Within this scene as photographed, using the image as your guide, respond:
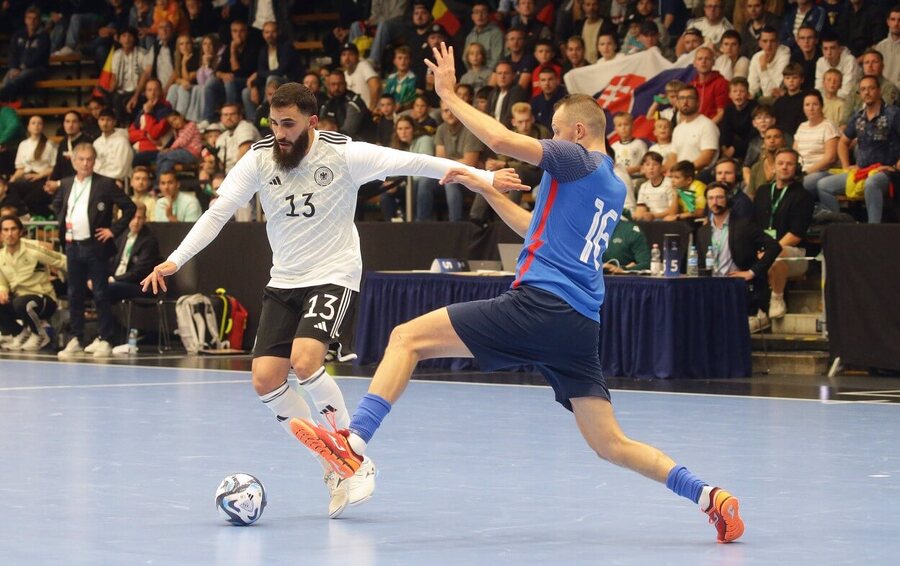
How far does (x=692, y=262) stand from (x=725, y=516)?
8432 mm

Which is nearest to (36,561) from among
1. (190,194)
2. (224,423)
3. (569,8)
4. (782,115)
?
(224,423)

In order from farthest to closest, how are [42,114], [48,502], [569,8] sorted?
1. [42,114]
2. [569,8]
3. [48,502]

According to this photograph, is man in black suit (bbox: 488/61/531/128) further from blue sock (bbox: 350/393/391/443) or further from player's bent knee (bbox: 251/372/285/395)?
blue sock (bbox: 350/393/391/443)

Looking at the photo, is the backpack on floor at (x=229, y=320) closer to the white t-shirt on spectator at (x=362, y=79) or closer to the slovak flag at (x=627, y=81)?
the white t-shirt on spectator at (x=362, y=79)

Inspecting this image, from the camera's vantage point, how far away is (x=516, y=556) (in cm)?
558

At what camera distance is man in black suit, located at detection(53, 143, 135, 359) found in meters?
16.6

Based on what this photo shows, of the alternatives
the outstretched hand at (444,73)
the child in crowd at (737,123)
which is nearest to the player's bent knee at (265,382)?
the outstretched hand at (444,73)

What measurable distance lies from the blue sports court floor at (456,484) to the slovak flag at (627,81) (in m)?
6.43

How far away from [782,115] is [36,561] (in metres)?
12.2

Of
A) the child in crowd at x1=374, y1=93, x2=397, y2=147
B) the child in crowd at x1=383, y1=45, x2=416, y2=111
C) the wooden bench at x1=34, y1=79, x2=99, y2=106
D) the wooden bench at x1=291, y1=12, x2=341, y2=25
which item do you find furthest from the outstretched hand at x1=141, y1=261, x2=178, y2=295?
the wooden bench at x1=34, y1=79, x2=99, y2=106

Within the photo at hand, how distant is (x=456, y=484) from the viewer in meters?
7.44

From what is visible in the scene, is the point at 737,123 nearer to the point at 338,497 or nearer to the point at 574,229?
the point at 574,229

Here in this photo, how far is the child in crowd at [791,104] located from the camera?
52.0 ft

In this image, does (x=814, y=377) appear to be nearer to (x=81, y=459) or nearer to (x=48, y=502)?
(x=81, y=459)
